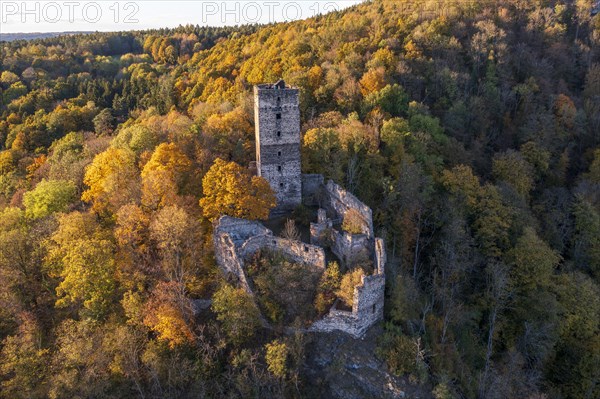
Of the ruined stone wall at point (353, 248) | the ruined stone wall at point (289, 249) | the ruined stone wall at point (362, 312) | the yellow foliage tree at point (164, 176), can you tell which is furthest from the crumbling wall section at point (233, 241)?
the ruined stone wall at point (362, 312)

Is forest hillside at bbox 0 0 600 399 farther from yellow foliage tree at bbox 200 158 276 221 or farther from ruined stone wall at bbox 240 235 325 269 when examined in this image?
ruined stone wall at bbox 240 235 325 269

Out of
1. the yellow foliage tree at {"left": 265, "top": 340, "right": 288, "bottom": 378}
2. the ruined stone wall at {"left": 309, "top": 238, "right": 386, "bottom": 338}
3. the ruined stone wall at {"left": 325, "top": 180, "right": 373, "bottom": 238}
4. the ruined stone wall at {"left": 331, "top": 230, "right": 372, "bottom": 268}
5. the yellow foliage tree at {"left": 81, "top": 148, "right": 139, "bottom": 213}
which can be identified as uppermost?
the yellow foliage tree at {"left": 81, "top": 148, "right": 139, "bottom": 213}

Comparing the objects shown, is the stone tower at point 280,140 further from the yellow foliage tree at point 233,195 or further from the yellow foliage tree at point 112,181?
the yellow foliage tree at point 112,181

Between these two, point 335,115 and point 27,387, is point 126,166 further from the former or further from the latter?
point 335,115

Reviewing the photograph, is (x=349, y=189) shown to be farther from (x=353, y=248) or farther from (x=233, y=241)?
(x=233, y=241)

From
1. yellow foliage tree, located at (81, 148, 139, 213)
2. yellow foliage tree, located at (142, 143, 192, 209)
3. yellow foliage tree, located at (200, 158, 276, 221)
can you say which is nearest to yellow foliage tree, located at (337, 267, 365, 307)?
yellow foliage tree, located at (200, 158, 276, 221)

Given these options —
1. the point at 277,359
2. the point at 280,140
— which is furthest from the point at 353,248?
the point at 280,140
